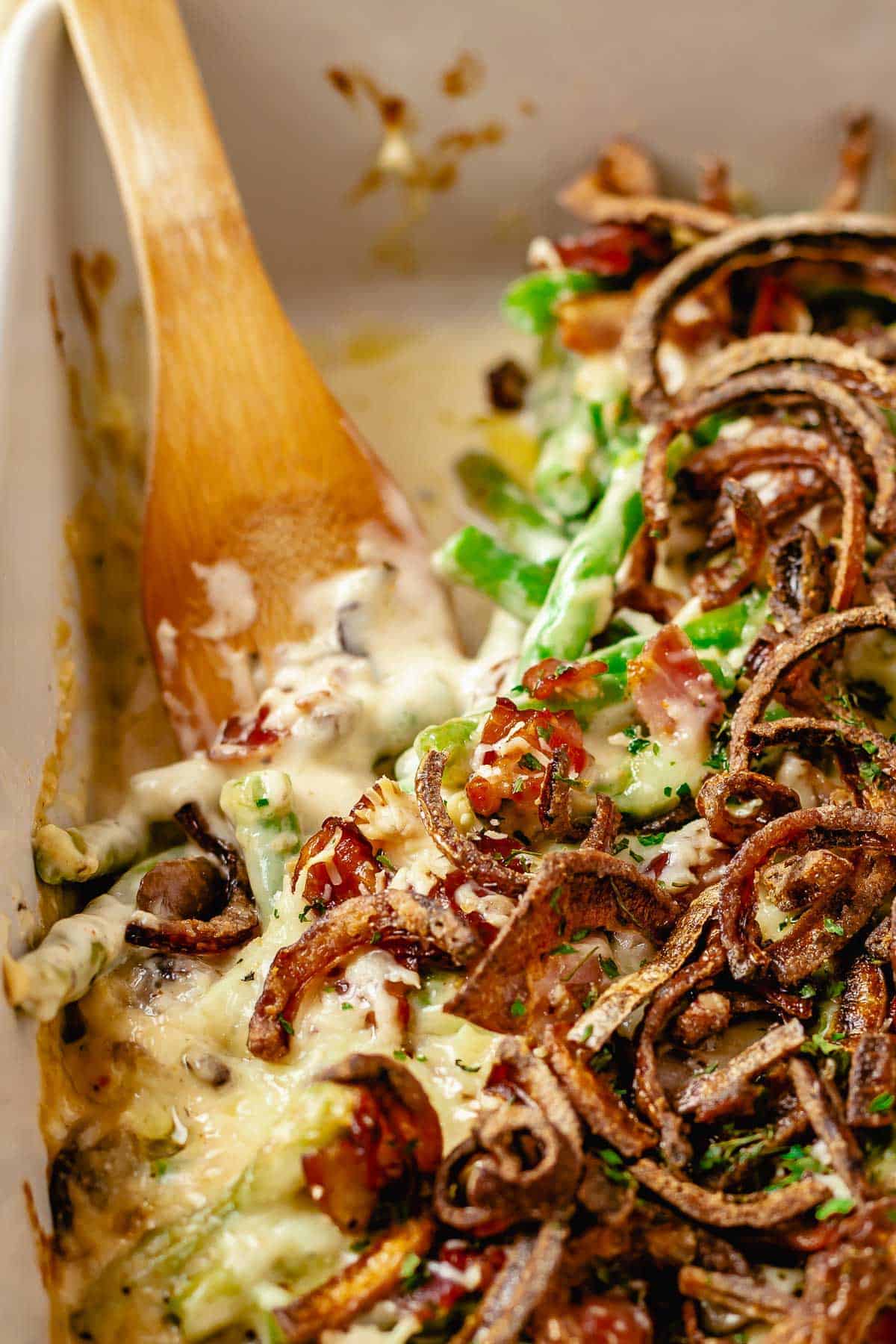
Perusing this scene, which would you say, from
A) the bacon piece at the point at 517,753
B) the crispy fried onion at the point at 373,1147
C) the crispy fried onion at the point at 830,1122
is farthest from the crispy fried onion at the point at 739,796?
the crispy fried onion at the point at 373,1147

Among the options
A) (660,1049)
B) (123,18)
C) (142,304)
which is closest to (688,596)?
(660,1049)

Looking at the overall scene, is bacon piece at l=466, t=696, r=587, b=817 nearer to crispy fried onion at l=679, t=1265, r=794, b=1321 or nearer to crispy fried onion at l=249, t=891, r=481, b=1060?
crispy fried onion at l=249, t=891, r=481, b=1060

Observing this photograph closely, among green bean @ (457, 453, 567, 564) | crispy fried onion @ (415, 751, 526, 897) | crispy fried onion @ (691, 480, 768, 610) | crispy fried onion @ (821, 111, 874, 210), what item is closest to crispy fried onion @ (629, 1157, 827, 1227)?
crispy fried onion @ (415, 751, 526, 897)

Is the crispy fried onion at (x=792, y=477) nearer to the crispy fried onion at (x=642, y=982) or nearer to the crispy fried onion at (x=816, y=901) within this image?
the crispy fried onion at (x=816, y=901)

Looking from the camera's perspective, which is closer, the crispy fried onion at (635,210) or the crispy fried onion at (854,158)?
the crispy fried onion at (635,210)

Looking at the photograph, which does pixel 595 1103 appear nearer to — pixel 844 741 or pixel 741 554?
pixel 844 741
